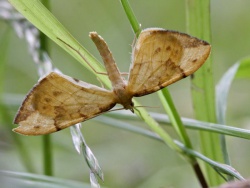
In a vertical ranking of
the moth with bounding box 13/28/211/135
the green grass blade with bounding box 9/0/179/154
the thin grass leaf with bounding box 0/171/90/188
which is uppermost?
the green grass blade with bounding box 9/0/179/154

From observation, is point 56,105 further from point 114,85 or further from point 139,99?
point 139,99

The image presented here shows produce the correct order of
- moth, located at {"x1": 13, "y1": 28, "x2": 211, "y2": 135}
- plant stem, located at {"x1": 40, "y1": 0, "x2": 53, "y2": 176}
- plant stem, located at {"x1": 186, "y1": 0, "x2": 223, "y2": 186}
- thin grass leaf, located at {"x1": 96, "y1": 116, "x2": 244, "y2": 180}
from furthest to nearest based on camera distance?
1. plant stem, located at {"x1": 40, "y1": 0, "x2": 53, "y2": 176}
2. plant stem, located at {"x1": 186, "y1": 0, "x2": 223, "y2": 186}
3. moth, located at {"x1": 13, "y1": 28, "x2": 211, "y2": 135}
4. thin grass leaf, located at {"x1": 96, "y1": 116, "x2": 244, "y2": 180}

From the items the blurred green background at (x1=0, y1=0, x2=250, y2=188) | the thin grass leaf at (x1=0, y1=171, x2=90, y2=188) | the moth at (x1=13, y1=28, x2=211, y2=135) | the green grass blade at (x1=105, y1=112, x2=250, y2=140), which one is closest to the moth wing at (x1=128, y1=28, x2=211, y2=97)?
the moth at (x1=13, y1=28, x2=211, y2=135)

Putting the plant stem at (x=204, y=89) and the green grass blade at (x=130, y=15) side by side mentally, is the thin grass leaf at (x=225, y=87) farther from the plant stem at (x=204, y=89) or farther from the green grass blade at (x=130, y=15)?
the green grass blade at (x=130, y=15)

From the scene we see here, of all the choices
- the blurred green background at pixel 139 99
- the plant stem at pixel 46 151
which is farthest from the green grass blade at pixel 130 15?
the blurred green background at pixel 139 99

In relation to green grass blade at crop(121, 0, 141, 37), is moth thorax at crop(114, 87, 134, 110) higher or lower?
lower

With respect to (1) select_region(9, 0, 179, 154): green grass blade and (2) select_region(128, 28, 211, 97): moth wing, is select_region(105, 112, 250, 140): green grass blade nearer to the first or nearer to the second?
(2) select_region(128, 28, 211, 97): moth wing

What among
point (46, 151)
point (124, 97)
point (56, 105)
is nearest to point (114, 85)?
point (124, 97)
